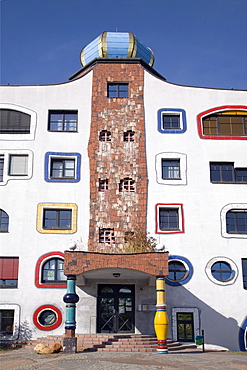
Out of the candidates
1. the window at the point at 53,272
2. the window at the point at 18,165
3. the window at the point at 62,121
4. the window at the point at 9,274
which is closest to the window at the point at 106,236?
the window at the point at 53,272

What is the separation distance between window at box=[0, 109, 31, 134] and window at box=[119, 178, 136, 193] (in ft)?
17.0

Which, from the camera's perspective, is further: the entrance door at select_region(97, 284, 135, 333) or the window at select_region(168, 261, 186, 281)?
the window at select_region(168, 261, 186, 281)

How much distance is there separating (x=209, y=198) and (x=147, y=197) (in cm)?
286

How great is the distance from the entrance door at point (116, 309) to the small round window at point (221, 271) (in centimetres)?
366

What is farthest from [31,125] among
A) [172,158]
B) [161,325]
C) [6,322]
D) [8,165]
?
[161,325]

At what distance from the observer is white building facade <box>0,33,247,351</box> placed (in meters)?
20.0

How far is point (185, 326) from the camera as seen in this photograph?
20031 mm

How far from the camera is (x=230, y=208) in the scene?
70.9 feet

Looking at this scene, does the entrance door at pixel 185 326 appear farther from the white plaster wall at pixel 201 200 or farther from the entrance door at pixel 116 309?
the entrance door at pixel 116 309

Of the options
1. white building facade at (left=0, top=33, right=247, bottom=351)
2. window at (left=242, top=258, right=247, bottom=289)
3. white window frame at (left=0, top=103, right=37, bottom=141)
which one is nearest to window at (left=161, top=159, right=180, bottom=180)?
white building facade at (left=0, top=33, right=247, bottom=351)

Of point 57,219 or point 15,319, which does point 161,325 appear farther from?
point 57,219

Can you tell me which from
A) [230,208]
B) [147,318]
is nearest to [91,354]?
[147,318]

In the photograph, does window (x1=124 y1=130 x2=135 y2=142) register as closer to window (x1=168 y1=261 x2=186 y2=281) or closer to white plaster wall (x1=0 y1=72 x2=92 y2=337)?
white plaster wall (x1=0 y1=72 x2=92 y2=337)

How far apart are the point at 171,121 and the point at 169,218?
4.90 metres
